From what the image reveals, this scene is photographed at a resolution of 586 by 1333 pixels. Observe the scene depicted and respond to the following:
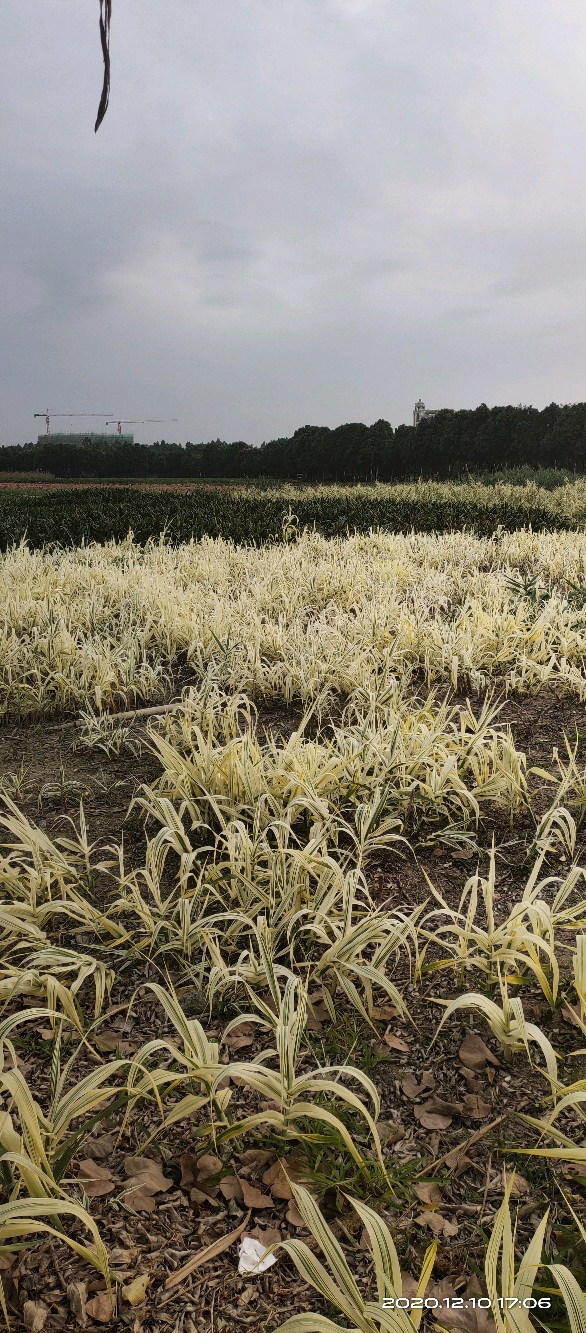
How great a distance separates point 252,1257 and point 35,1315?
0.31 meters

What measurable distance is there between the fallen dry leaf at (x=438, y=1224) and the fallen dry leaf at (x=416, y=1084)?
0.23m

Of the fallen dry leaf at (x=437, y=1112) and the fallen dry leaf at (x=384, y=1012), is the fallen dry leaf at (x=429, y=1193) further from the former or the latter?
the fallen dry leaf at (x=384, y=1012)

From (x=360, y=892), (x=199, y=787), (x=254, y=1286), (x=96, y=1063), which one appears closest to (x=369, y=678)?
(x=199, y=787)

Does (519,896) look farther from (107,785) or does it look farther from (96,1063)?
(107,785)

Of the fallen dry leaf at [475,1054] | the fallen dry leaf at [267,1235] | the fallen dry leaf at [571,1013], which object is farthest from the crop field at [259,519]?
the fallen dry leaf at [267,1235]

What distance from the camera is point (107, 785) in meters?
2.54

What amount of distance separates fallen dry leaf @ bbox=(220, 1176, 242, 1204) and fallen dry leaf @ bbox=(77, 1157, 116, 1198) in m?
0.18

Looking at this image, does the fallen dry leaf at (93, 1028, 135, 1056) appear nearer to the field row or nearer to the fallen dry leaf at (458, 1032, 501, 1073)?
the fallen dry leaf at (458, 1032, 501, 1073)

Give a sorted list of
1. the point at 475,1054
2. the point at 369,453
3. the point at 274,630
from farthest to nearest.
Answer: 1. the point at 369,453
2. the point at 274,630
3. the point at 475,1054

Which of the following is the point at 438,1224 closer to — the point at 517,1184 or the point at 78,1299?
the point at 517,1184

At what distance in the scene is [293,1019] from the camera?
128 cm

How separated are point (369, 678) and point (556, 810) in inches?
50.9

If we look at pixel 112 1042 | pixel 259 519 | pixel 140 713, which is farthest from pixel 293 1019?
pixel 259 519

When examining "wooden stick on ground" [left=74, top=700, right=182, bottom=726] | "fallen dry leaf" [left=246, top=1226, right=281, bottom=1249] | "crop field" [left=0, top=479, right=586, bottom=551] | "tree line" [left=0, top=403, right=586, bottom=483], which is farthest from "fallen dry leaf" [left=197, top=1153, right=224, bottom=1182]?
"tree line" [left=0, top=403, right=586, bottom=483]
